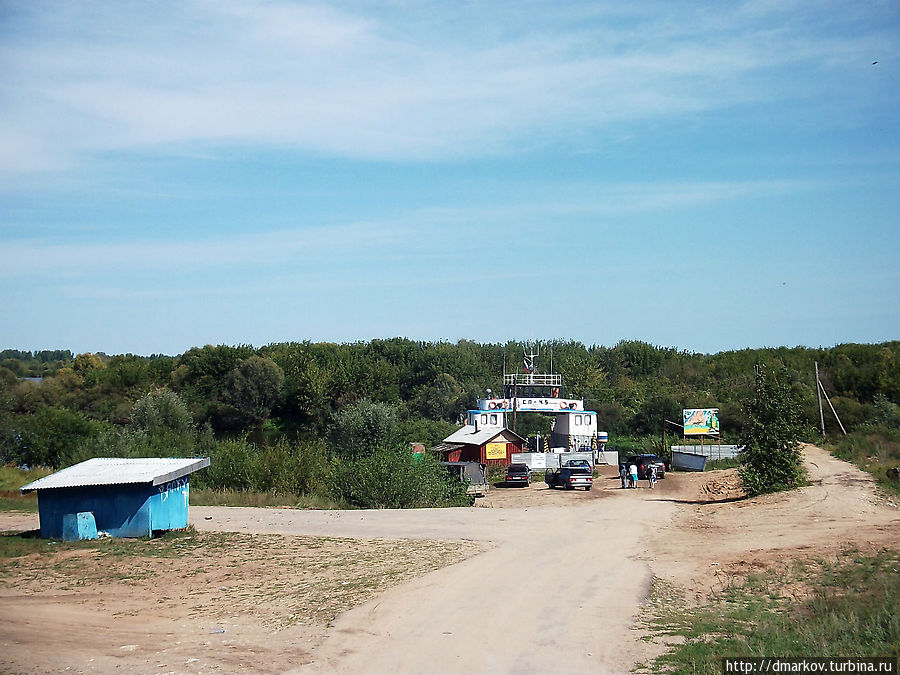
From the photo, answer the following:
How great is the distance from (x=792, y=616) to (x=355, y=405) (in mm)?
78784

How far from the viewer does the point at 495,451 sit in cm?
5756

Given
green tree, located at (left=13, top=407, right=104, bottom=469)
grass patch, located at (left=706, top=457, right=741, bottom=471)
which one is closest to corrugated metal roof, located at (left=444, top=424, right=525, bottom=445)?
grass patch, located at (left=706, top=457, right=741, bottom=471)

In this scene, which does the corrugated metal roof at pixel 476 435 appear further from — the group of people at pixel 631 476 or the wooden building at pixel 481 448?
the group of people at pixel 631 476

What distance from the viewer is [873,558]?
1659cm

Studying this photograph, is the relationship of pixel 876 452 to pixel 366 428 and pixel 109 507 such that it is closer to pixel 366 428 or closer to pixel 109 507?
pixel 109 507

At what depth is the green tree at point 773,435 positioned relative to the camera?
1186 inches

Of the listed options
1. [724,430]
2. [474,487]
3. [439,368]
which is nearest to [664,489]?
[474,487]

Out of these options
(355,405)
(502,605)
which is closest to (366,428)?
(355,405)

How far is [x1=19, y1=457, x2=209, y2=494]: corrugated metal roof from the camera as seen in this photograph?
2112cm

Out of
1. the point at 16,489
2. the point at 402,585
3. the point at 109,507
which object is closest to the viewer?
the point at 402,585

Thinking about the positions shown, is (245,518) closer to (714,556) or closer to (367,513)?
(367,513)

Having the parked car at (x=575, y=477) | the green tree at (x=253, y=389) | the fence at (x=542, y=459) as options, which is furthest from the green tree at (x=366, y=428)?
the green tree at (x=253, y=389)

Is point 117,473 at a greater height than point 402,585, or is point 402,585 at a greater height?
point 117,473

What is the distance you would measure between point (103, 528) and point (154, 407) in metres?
44.5
